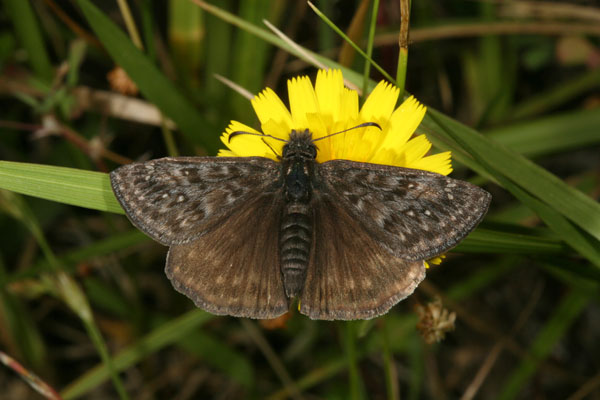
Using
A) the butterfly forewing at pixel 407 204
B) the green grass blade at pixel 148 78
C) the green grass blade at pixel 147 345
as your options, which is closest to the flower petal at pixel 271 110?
the butterfly forewing at pixel 407 204

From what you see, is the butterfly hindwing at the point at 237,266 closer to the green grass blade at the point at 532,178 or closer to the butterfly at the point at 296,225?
the butterfly at the point at 296,225

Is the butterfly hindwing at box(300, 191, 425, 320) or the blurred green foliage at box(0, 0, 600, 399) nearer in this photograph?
the butterfly hindwing at box(300, 191, 425, 320)

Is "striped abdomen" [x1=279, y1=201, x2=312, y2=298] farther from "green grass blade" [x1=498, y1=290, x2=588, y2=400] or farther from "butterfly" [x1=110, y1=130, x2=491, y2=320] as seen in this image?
"green grass blade" [x1=498, y1=290, x2=588, y2=400]

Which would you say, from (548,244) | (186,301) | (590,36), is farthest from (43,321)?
(590,36)

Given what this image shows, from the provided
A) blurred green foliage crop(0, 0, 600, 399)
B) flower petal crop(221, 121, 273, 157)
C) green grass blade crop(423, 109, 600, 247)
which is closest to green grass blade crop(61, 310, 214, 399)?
blurred green foliage crop(0, 0, 600, 399)

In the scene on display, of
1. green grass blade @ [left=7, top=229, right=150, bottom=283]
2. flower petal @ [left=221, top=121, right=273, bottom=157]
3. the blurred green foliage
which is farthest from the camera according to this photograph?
the blurred green foliage

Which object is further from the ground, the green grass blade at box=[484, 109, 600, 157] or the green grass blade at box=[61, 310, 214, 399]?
the green grass blade at box=[484, 109, 600, 157]

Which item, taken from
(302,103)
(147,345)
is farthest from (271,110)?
(147,345)
